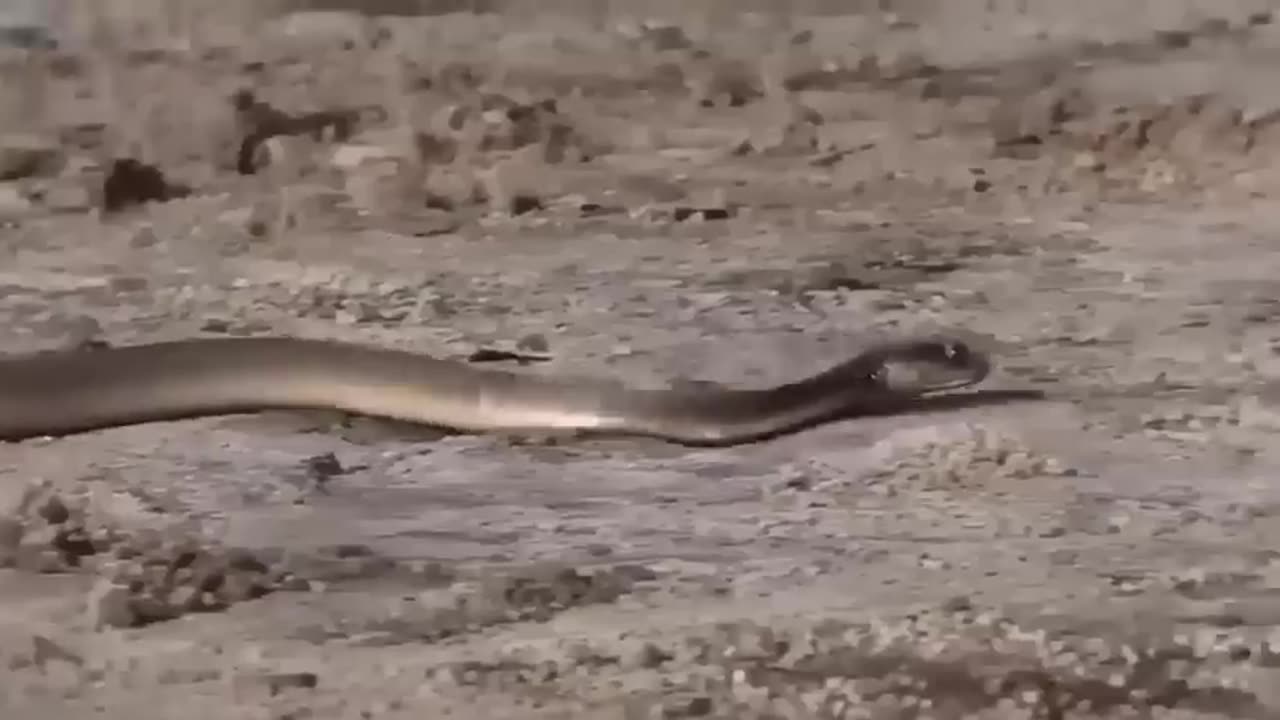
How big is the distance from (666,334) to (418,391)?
197 millimetres

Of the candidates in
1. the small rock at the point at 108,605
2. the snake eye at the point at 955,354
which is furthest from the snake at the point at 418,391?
the small rock at the point at 108,605

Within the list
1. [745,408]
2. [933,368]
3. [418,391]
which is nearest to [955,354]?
[933,368]

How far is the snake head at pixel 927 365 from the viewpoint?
985 mm

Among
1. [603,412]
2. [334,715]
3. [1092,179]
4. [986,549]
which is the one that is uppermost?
[1092,179]

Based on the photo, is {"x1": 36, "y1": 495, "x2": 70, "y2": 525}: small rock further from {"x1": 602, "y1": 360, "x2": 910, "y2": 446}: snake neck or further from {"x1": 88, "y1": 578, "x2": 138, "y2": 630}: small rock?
{"x1": 602, "y1": 360, "x2": 910, "y2": 446}: snake neck

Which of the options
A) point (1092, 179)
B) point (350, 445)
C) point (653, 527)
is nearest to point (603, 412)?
point (653, 527)

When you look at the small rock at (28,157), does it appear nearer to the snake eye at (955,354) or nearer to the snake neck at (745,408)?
the snake neck at (745,408)

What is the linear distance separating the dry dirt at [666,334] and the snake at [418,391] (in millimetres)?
17

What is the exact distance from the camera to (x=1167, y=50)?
0.97m

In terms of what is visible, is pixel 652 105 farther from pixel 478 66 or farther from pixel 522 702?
pixel 522 702

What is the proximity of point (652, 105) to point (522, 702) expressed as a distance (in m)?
0.47

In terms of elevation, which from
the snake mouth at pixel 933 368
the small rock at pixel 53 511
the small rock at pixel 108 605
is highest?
the snake mouth at pixel 933 368

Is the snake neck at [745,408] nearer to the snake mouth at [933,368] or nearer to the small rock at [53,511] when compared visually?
the snake mouth at [933,368]

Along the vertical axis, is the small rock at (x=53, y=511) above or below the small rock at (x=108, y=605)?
above
